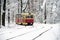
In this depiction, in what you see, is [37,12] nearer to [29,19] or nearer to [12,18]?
[12,18]

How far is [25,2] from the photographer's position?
52.6 meters

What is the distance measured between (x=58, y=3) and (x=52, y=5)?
3.02m

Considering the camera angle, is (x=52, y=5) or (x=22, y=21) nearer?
(x=22, y=21)

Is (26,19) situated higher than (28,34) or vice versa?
(26,19)

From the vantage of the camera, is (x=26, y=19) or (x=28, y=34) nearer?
(x=28, y=34)

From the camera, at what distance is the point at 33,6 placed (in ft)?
201

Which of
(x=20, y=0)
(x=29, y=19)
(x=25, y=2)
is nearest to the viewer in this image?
(x=29, y=19)

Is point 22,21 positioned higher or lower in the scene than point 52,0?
lower

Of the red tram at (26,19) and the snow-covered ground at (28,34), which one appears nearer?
the snow-covered ground at (28,34)

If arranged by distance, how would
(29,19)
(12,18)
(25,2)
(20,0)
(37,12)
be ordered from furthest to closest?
1. (37,12)
2. (12,18)
3. (25,2)
4. (20,0)
5. (29,19)

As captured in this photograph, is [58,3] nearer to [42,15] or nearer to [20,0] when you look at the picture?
[42,15]

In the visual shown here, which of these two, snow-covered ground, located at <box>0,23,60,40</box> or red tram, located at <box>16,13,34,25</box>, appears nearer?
snow-covered ground, located at <box>0,23,60,40</box>

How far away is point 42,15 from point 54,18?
4.01 m

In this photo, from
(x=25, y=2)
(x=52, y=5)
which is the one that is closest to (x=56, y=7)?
(x=52, y=5)
